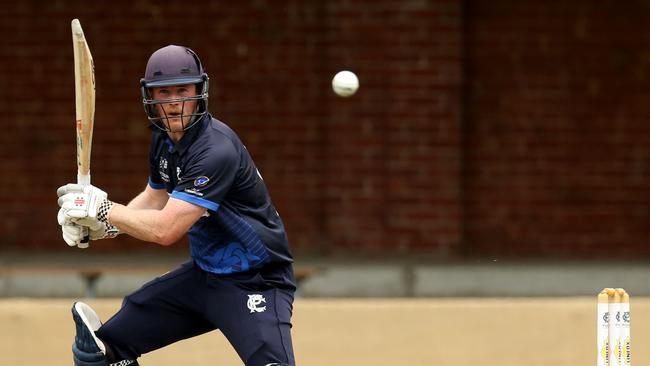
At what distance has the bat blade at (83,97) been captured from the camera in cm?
544

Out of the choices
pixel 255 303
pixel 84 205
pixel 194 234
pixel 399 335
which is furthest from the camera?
pixel 399 335

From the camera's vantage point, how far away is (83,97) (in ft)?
18.0

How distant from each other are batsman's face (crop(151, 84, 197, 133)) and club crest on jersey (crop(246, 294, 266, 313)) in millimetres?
711

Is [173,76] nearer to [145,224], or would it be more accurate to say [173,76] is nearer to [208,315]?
[145,224]

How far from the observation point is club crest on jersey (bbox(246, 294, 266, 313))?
5418 mm

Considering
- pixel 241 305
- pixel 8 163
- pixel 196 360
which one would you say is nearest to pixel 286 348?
pixel 241 305

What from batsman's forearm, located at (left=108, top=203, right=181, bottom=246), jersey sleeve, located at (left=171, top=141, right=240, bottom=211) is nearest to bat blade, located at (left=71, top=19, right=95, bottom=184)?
batsman's forearm, located at (left=108, top=203, right=181, bottom=246)

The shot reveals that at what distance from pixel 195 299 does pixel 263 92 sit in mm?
5759

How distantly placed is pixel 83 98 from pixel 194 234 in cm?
69

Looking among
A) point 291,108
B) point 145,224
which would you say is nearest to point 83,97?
point 145,224

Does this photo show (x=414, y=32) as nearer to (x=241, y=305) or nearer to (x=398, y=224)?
(x=398, y=224)

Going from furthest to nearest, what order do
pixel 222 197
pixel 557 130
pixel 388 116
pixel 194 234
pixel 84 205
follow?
1. pixel 557 130
2. pixel 388 116
3. pixel 194 234
4. pixel 222 197
5. pixel 84 205

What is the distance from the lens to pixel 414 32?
10828 millimetres

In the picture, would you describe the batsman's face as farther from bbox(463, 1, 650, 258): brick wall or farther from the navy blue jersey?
bbox(463, 1, 650, 258): brick wall
